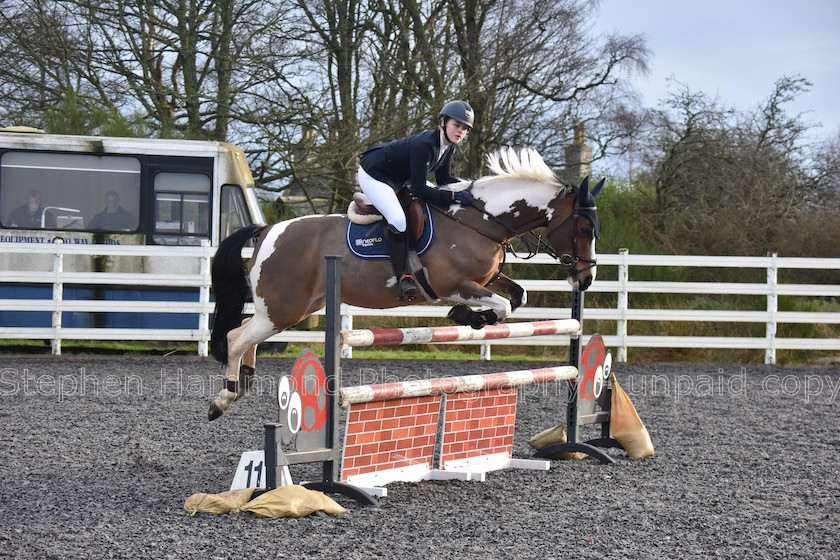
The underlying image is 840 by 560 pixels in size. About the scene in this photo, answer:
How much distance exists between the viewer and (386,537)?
12.3 feet

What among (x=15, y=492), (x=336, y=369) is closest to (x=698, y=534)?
(x=336, y=369)

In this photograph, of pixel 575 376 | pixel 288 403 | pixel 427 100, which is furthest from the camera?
pixel 427 100

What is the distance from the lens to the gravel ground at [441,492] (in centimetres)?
360

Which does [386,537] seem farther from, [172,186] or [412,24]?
[412,24]

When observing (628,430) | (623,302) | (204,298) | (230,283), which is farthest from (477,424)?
(204,298)

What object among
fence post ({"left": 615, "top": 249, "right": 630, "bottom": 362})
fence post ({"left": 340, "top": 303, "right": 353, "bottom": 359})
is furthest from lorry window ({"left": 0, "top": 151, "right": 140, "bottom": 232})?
fence post ({"left": 615, "top": 249, "right": 630, "bottom": 362})

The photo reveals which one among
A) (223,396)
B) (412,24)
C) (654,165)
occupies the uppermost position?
(412,24)

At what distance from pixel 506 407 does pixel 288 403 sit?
160cm

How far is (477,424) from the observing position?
17.2ft

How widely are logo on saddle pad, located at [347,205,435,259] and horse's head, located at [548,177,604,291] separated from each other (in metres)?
0.67

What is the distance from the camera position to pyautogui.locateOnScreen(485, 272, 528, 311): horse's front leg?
17.5 feet

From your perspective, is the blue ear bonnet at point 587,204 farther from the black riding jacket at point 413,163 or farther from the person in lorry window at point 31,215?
the person in lorry window at point 31,215

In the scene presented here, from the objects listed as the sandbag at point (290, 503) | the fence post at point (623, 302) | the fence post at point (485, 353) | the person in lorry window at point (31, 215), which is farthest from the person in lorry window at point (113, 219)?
the sandbag at point (290, 503)

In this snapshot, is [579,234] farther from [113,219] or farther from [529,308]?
[113,219]
